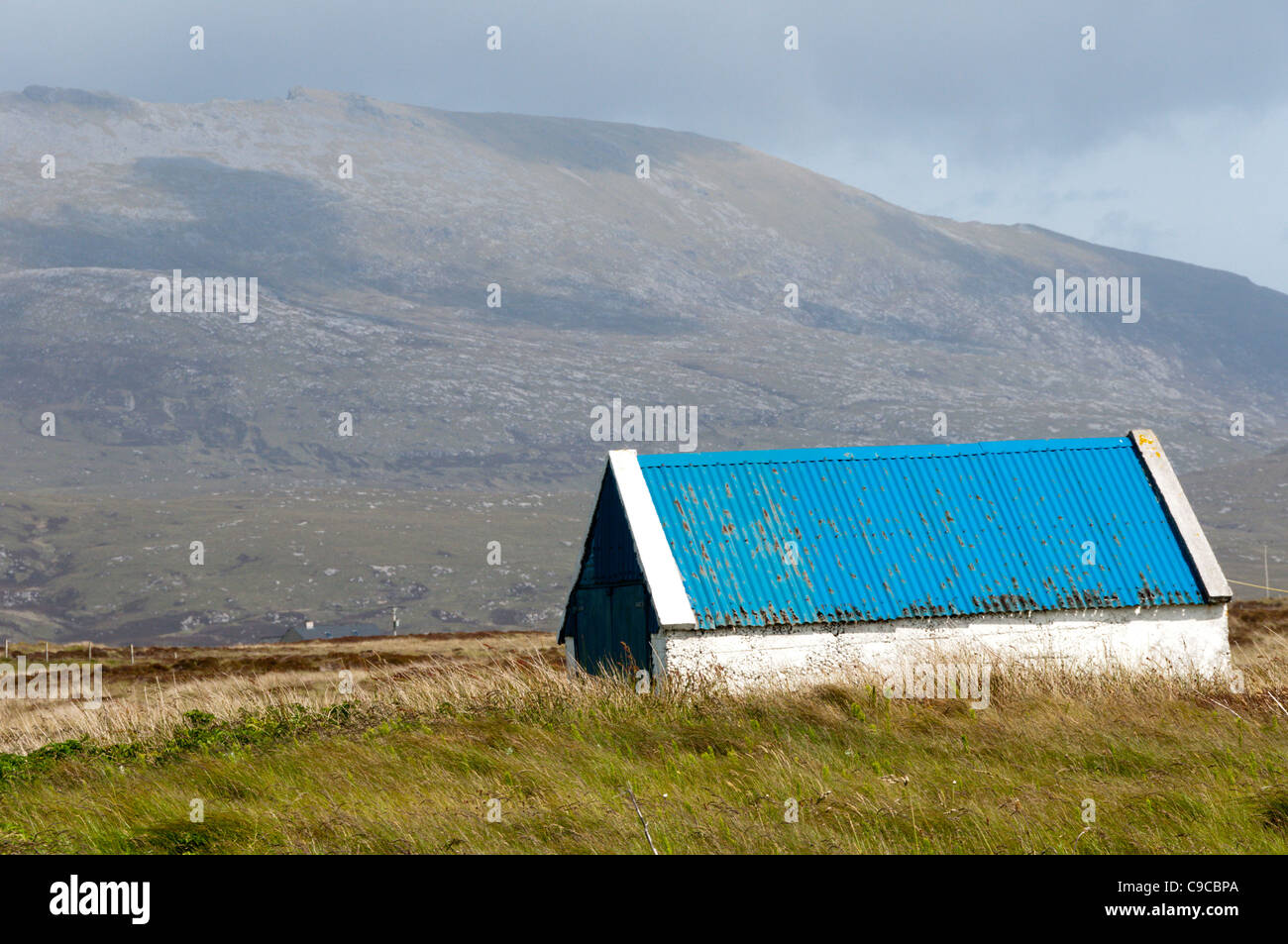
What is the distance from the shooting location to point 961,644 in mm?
18188

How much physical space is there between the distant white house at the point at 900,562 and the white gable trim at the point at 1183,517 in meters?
0.04

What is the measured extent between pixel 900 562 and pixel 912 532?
71 centimetres

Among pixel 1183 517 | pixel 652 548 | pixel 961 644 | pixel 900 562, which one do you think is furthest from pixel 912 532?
pixel 1183 517

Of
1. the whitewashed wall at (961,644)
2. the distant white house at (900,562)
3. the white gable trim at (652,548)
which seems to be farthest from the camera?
the distant white house at (900,562)

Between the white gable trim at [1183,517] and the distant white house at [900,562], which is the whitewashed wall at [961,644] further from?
the white gable trim at [1183,517]

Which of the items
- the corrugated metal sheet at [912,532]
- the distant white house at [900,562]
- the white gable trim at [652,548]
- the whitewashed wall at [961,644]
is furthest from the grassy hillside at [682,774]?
the corrugated metal sheet at [912,532]

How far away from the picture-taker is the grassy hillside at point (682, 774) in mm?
7617

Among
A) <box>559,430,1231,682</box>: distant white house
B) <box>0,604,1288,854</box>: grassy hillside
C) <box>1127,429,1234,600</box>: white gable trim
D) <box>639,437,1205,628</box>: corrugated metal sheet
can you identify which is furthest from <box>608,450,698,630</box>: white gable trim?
<box>1127,429,1234,600</box>: white gable trim

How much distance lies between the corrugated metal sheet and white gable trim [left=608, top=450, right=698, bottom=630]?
0.24m

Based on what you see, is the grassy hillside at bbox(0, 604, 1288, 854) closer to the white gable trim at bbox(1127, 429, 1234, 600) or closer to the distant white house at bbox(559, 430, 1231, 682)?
the distant white house at bbox(559, 430, 1231, 682)

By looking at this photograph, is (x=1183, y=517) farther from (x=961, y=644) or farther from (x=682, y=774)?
(x=682, y=774)
